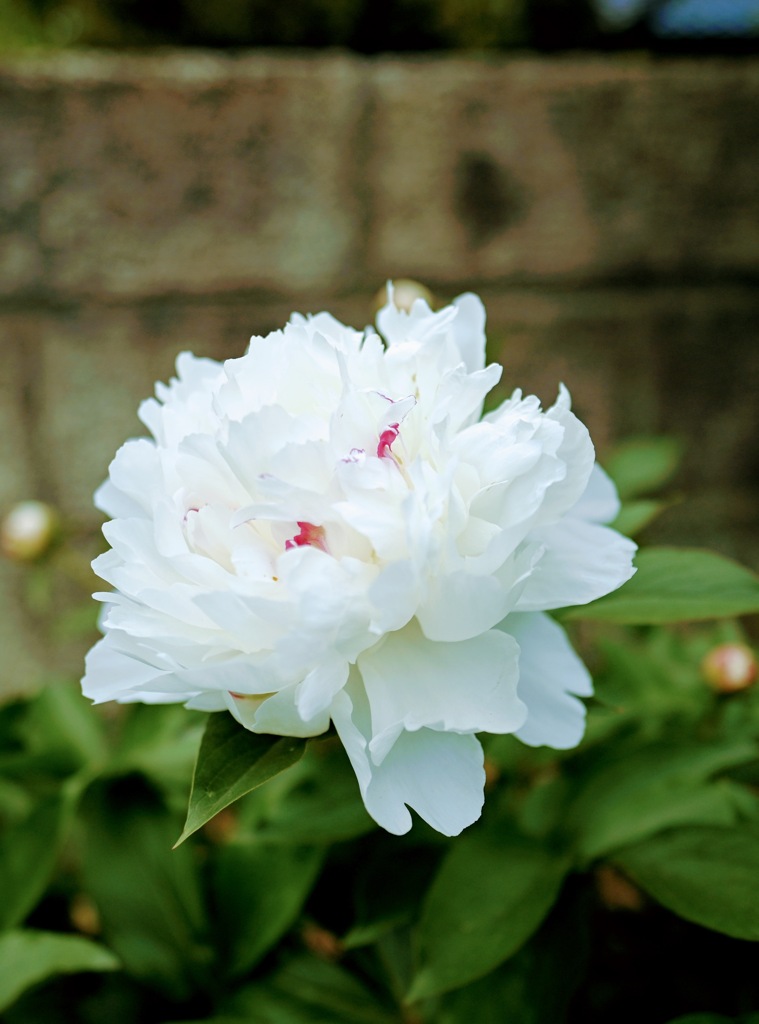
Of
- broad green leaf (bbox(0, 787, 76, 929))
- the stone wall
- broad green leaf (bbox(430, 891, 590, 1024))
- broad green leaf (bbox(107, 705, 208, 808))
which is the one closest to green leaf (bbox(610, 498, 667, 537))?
broad green leaf (bbox(430, 891, 590, 1024))

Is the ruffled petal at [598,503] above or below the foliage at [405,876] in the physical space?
above

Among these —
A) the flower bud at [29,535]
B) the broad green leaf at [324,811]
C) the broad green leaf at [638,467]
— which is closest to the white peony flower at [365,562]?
the broad green leaf at [324,811]

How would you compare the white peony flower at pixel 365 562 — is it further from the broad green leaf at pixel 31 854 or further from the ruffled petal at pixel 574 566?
the broad green leaf at pixel 31 854

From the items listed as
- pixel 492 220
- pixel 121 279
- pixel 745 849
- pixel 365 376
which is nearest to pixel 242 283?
pixel 121 279

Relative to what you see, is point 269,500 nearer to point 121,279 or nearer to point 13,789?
point 13,789

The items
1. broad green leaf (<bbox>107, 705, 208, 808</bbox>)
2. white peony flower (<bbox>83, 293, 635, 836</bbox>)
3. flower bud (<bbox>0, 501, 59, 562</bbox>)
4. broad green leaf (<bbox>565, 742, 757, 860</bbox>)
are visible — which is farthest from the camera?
flower bud (<bbox>0, 501, 59, 562</bbox>)

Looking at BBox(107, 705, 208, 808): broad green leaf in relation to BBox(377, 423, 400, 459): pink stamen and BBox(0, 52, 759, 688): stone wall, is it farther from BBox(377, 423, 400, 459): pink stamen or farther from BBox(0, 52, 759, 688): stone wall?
BBox(0, 52, 759, 688): stone wall
